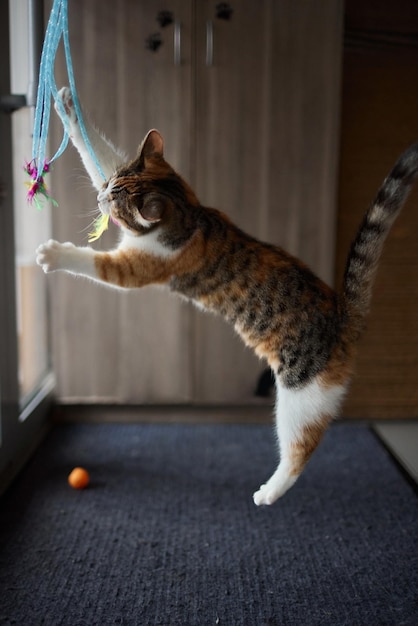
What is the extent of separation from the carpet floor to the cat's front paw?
3.21 ft

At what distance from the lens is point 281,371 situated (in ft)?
3.64

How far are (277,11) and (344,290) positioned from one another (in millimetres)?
1346

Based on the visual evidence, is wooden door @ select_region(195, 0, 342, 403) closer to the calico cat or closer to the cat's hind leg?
the calico cat

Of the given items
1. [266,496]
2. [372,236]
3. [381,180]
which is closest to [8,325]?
[266,496]

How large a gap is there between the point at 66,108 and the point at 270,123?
116 cm

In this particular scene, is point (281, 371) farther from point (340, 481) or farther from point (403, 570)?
point (340, 481)

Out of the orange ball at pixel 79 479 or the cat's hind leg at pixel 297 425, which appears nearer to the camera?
the cat's hind leg at pixel 297 425

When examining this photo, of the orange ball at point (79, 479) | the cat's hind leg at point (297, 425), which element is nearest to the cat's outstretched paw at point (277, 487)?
the cat's hind leg at point (297, 425)

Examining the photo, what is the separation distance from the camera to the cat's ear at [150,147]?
45.4 inches

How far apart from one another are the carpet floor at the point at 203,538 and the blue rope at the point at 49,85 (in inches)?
35.6

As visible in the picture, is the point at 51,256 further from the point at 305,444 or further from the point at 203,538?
the point at 203,538

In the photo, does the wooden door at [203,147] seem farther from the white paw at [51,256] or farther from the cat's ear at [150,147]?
the white paw at [51,256]

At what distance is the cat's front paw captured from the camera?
113cm

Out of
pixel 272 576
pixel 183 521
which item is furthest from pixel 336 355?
pixel 183 521
